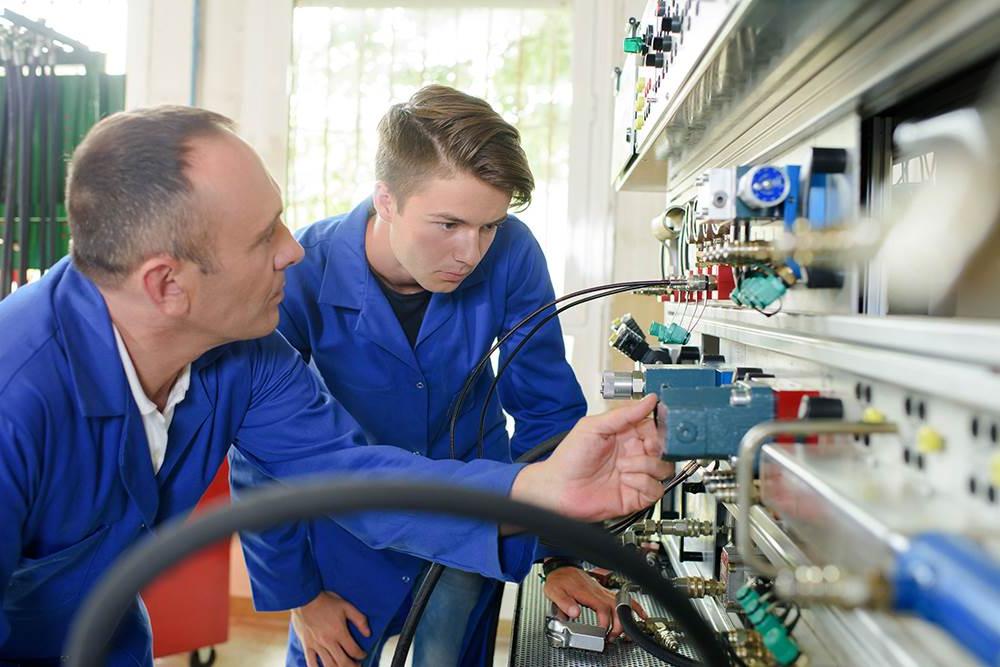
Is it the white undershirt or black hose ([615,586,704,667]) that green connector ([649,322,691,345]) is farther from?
the white undershirt

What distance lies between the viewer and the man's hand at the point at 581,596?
1.00 metres

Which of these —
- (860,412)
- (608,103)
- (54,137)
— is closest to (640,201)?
(608,103)

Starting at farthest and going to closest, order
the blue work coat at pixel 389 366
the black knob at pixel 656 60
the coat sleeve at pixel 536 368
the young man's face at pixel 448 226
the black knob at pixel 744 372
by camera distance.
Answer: the coat sleeve at pixel 536 368, the blue work coat at pixel 389 366, the young man's face at pixel 448 226, the black knob at pixel 656 60, the black knob at pixel 744 372

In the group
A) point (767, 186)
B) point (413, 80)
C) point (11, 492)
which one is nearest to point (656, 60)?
point (767, 186)

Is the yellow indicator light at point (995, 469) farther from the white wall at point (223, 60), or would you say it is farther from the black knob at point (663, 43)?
the white wall at point (223, 60)

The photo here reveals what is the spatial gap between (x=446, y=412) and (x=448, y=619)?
0.35 m

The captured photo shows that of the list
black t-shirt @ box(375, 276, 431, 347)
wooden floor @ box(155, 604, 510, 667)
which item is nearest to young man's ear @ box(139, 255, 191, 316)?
black t-shirt @ box(375, 276, 431, 347)

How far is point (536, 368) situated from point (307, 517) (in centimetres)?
112

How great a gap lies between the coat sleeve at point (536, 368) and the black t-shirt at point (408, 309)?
162mm

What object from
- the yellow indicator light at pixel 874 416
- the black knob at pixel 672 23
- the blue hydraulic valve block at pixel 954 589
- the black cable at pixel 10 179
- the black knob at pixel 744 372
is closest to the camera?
the blue hydraulic valve block at pixel 954 589

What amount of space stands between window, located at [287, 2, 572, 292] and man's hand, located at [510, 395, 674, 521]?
181 cm

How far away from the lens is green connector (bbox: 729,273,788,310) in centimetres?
69

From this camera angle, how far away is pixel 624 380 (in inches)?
37.6

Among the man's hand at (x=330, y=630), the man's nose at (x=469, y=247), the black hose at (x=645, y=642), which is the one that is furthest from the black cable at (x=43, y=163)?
the black hose at (x=645, y=642)
